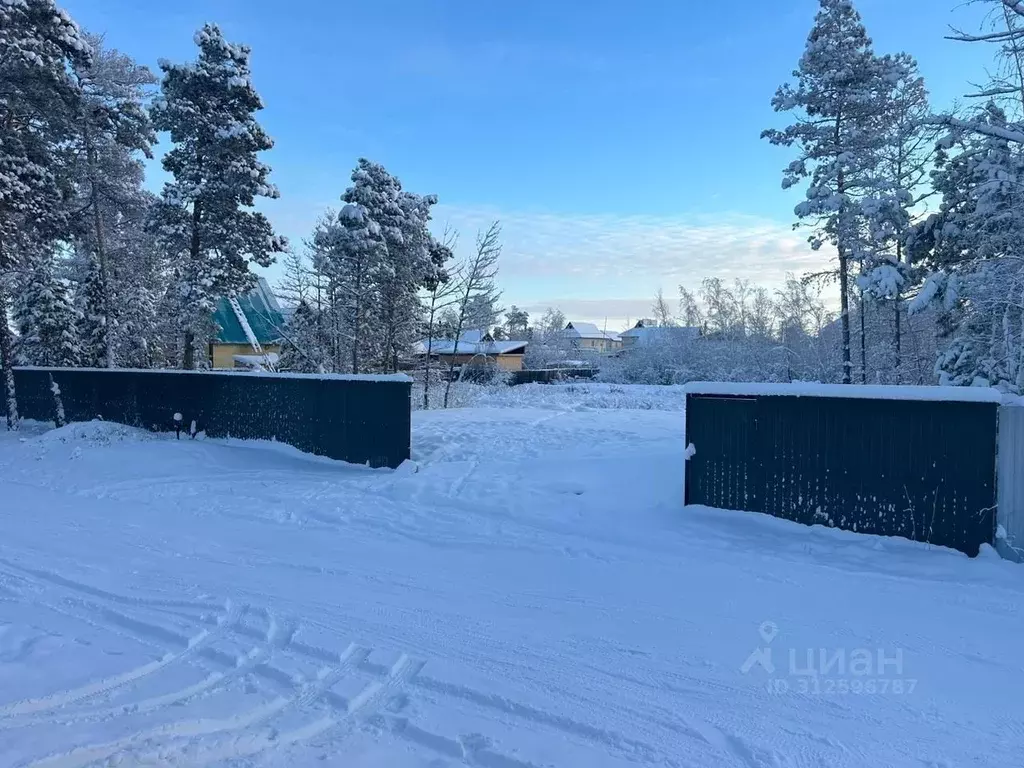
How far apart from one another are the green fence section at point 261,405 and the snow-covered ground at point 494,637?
2.38m

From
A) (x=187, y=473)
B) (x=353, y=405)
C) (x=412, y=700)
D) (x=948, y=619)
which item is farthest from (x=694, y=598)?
A: (x=187, y=473)

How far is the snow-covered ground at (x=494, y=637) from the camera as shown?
323cm

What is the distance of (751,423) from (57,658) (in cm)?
677

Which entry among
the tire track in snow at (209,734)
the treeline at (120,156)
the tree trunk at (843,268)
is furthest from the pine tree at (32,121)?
the tree trunk at (843,268)

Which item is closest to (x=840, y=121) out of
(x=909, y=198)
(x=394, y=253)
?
(x=909, y=198)

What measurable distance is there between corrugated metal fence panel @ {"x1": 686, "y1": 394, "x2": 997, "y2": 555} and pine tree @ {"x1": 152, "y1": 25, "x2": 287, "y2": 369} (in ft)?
48.5

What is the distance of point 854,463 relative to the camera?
22.5 ft

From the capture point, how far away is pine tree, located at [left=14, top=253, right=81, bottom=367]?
2342cm

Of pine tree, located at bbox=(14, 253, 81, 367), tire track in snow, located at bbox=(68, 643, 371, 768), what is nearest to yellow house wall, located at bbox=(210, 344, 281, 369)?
pine tree, located at bbox=(14, 253, 81, 367)

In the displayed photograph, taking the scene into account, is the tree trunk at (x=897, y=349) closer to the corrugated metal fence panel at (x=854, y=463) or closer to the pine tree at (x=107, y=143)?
the corrugated metal fence panel at (x=854, y=463)

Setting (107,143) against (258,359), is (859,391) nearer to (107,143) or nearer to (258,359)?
(107,143)

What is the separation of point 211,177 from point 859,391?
672 inches

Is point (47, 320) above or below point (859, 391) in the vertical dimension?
above

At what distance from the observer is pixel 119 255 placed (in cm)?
2350
